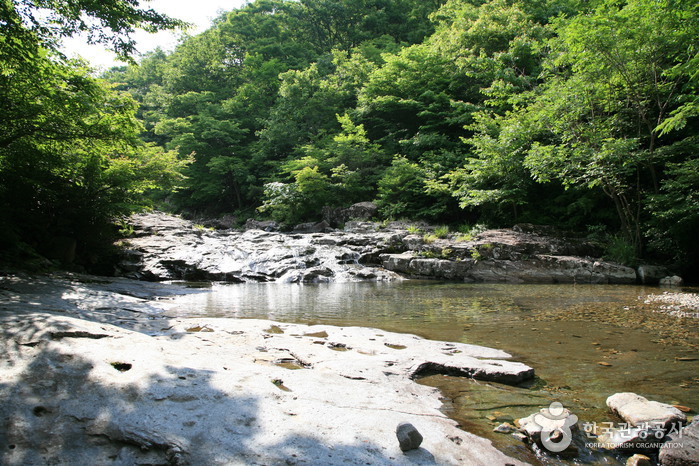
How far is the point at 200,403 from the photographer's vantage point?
1.94 m

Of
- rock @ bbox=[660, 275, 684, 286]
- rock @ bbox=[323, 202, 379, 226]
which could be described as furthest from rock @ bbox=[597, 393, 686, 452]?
rock @ bbox=[323, 202, 379, 226]

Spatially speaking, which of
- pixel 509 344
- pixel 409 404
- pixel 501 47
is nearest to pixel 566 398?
pixel 409 404

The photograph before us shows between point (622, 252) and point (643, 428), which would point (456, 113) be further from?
point (643, 428)

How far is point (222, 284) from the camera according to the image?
1116 centimetres

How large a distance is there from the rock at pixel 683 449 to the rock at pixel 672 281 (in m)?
10.2

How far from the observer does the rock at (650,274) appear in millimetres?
10078

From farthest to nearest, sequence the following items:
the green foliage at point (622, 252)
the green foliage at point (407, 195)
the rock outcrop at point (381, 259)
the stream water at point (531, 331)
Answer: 1. the green foliage at point (407, 195)
2. the rock outcrop at point (381, 259)
3. the green foliage at point (622, 252)
4. the stream water at point (531, 331)

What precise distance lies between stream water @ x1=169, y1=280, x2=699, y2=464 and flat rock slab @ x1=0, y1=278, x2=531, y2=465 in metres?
0.33

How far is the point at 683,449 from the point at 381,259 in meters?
11.6

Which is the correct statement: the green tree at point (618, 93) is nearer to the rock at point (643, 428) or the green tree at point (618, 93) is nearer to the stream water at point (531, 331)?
the stream water at point (531, 331)

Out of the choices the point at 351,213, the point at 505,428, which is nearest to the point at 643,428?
the point at 505,428

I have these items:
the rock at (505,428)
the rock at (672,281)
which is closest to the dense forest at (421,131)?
the rock at (672,281)

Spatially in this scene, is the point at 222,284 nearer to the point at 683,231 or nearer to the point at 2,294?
the point at 2,294

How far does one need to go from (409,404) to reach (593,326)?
12.7 ft
